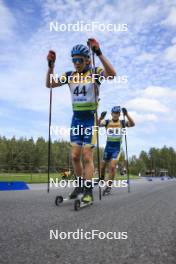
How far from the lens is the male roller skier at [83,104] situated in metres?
6.92

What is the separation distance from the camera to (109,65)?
6938mm

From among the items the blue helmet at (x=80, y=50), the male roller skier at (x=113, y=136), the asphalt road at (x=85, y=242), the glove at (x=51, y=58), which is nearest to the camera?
the asphalt road at (x=85, y=242)

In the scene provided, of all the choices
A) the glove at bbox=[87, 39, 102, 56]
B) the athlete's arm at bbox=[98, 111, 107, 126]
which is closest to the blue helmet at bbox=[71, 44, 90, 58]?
the glove at bbox=[87, 39, 102, 56]

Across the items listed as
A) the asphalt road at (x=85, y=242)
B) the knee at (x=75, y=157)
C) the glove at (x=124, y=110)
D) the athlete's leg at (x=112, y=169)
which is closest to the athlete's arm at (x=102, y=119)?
the glove at (x=124, y=110)

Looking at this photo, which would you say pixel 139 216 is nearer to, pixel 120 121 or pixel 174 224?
pixel 174 224

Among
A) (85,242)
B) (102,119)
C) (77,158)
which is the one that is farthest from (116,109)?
(85,242)

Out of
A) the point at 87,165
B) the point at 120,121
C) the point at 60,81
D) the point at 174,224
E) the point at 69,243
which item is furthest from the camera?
the point at 120,121

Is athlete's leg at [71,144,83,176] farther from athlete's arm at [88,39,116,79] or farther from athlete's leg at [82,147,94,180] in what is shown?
athlete's arm at [88,39,116,79]

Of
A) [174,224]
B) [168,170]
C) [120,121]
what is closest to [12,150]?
[168,170]

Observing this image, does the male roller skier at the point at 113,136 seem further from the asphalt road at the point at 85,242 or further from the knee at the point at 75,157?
the asphalt road at the point at 85,242

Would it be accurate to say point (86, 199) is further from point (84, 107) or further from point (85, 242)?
point (85, 242)

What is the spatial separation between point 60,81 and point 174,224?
13.9 ft

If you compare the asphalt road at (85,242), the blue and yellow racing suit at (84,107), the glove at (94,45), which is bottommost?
the asphalt road at (85,242)

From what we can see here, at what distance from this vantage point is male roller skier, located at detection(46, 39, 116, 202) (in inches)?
272
